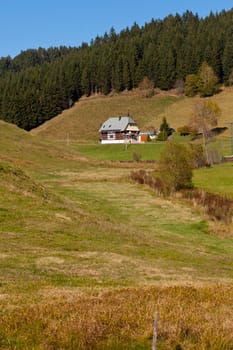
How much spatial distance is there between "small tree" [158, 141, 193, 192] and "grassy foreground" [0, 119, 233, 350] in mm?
5936

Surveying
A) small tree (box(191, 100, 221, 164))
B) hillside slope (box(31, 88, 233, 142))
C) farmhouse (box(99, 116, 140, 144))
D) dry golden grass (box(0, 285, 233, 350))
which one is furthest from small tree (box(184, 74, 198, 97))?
dry golden grass (box(0, 285, 233, 350))

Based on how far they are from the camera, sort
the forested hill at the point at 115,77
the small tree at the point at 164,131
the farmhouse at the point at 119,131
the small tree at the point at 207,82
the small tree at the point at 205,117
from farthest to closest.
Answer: the forested hill at the point at 115,77
the small tree at the point at 207,82
the farmhouse at the point at 119,131
the small tree at the point at 164,131
the small tree at the point at 205,117

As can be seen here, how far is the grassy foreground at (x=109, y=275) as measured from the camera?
28.8 ft

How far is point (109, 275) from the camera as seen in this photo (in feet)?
55.0

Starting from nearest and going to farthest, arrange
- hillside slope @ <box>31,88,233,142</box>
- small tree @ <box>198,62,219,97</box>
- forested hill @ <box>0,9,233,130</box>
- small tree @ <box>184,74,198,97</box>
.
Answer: hillside slope @ <box>31,88,233,142</box> → small tree @ <box>198,62,219,97</box> → small tree @ <box>184,74,198,97</box> → forested hill @ <box>0,9,233,130</box>

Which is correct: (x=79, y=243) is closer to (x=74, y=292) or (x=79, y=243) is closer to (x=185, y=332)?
(x=74, y=292)

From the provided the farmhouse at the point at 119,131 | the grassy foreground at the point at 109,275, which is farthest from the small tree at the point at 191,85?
the grassy foreground at the point at 109,275

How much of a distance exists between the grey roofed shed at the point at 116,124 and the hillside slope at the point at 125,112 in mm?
4652

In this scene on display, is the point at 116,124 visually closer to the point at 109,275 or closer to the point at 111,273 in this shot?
the point at 111,273

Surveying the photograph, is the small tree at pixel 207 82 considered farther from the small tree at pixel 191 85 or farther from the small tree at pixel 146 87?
the small tree at pixel 146 87

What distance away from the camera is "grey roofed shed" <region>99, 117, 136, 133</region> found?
145 m

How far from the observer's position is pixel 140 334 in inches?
344

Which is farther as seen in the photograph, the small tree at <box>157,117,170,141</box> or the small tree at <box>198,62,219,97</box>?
the small tree at <box>198,62,219,97</box>

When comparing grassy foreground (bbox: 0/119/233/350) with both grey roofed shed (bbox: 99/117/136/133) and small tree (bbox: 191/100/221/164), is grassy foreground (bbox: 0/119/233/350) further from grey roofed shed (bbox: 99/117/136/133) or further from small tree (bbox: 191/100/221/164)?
grey roofed shed (bbox: 99/117/136/133)
